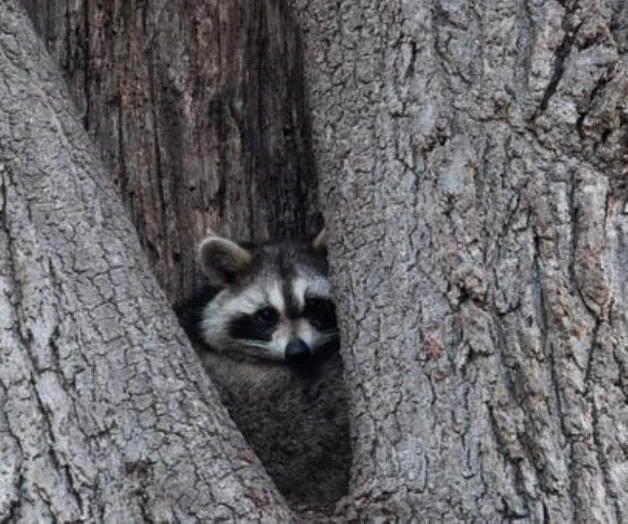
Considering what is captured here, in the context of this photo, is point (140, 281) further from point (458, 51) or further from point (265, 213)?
point (265, 213)

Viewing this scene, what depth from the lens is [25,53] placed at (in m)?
3.60

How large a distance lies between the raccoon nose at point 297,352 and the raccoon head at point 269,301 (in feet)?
0.05

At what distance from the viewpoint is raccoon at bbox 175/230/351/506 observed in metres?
4.06

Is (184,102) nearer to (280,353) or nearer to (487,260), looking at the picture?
(280,353)

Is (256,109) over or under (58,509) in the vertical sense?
over

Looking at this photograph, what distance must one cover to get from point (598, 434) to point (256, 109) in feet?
7.00

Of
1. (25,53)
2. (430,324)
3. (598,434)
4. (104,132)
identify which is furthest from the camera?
(104,132)

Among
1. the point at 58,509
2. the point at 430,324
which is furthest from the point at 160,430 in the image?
the point at 430,324

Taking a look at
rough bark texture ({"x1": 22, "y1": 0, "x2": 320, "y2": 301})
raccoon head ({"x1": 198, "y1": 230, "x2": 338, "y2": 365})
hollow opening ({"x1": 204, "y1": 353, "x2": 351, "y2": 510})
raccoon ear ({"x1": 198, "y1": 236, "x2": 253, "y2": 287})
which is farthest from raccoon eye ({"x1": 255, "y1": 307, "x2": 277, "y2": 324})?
hollow opening ({"x1": 204, "y1": 353, "x2": 351, "y2": 510})

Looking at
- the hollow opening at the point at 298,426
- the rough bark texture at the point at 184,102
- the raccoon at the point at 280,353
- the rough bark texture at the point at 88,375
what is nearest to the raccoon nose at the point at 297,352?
the raccoon at the point at 280,353

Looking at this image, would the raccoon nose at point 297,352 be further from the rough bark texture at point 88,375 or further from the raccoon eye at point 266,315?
the rough bark texture at point 88,375

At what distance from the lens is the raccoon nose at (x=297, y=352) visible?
4.73 meters

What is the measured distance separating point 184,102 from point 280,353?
37.0 inches

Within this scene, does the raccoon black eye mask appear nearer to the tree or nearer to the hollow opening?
the hollow opening
